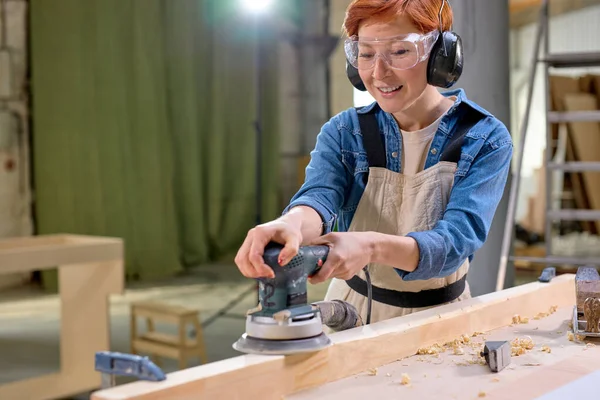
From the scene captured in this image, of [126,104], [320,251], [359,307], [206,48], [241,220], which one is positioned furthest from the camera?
[241,220]

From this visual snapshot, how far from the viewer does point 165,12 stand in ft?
26.0

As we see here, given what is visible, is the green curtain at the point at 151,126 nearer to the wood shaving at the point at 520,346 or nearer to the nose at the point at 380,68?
the nose at the point at 380,68

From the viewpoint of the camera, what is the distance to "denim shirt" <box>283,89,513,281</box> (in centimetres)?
159

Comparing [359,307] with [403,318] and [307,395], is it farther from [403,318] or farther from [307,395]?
[307,395]

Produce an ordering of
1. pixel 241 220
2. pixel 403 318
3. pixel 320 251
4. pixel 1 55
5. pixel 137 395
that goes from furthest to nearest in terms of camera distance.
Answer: pixel 241 220, pixel 1 55, pixel 403 318, pixel 320 251, pixel 137 395

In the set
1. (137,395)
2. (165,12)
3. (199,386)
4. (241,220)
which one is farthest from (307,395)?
(241,220)

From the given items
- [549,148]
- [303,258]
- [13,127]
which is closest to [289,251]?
[303,258]

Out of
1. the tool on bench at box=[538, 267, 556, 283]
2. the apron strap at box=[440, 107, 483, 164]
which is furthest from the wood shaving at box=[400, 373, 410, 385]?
the tool on bench at box=[538, 267, 556, 283]

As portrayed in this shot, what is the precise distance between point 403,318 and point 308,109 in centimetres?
772

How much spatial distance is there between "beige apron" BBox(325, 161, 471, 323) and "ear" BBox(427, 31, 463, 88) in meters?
0.19

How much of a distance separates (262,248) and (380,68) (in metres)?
0.56

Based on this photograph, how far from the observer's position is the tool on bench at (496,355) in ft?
4.53

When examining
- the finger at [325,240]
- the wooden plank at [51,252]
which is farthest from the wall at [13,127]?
the finger at [325,240]

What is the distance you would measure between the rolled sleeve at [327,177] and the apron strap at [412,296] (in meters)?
0.21
